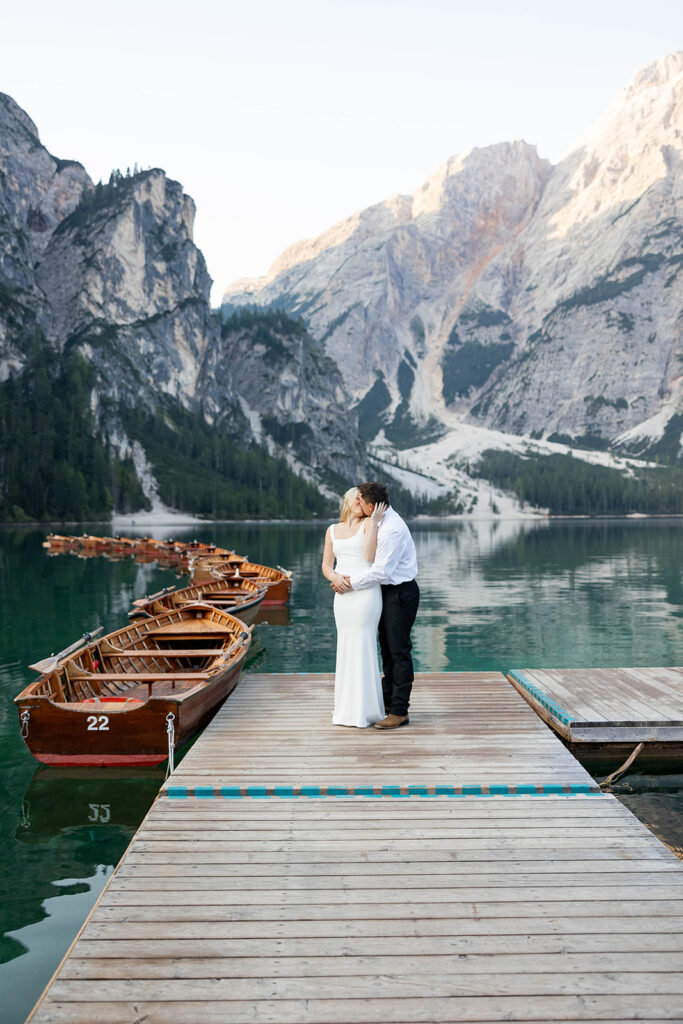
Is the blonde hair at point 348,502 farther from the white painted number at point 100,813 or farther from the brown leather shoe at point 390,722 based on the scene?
the white painted number at point 100,813

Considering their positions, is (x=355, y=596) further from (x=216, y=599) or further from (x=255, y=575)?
(x=255, y=575)

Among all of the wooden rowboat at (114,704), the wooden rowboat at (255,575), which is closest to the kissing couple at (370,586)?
the wooden rowboat at (114,704)

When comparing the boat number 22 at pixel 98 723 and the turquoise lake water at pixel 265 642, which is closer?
the turquoise lake water at pixel 265 642

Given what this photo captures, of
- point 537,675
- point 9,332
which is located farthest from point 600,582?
point 9,332

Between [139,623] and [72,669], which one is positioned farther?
[139,623]

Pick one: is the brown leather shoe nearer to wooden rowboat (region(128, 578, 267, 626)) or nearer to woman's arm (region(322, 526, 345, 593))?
woman's arm (region(322, 526, 345, 593))

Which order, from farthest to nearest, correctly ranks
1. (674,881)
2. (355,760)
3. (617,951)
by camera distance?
1. (355,760)
2. (674,881)
3. (617,951)

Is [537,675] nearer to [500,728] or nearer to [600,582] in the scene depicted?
[500,728]

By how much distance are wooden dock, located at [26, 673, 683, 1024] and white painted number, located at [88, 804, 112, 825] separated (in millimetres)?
2819

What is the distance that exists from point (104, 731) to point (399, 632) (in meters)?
5.58

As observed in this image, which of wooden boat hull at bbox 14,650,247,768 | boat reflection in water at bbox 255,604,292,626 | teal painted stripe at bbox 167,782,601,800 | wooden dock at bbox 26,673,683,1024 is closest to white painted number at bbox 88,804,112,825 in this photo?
wooden boat hull at bbox 14,650,247,768

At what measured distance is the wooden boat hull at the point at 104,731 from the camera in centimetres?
1221

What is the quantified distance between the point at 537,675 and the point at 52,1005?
1278 cm

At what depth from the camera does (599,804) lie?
26.7ft
